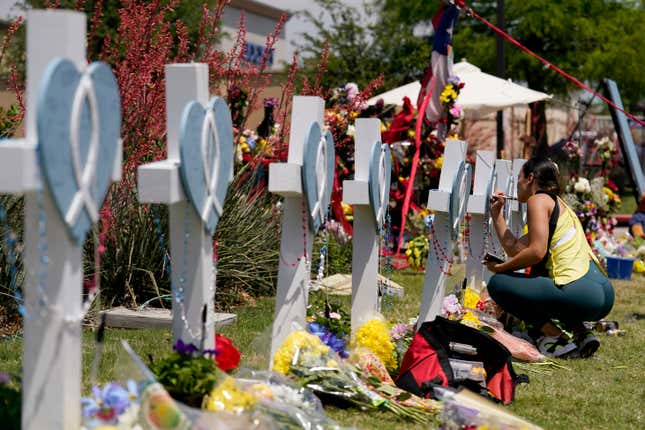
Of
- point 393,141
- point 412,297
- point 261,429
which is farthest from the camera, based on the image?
point 393,141

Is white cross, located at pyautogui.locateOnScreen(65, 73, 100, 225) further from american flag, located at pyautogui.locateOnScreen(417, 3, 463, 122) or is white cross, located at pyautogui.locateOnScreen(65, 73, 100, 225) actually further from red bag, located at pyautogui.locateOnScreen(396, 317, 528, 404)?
american flag, located at pyautogui.locateOnScreen(417, 3, 463, 122)

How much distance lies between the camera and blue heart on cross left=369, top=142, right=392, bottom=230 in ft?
16.2

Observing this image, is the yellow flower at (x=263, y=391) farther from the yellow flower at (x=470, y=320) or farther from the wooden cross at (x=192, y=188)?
the yellow flower at (x=470, y=320)

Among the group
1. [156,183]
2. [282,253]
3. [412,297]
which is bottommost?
[412,297]

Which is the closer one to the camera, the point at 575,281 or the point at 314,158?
the point at 314,158

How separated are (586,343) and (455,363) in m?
1.65

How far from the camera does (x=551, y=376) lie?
553cm

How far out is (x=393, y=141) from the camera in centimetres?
1071

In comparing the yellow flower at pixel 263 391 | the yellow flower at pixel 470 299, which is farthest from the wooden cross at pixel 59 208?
the yellow flower at pixel 470 299

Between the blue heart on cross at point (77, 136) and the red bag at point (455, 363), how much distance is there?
2.20m

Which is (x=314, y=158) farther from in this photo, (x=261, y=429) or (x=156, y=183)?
(x=261, y=429)

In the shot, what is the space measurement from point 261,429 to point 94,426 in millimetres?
596

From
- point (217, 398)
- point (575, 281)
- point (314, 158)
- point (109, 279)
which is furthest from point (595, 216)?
point (217, 398)

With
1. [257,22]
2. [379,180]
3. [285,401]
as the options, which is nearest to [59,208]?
[285,401]
